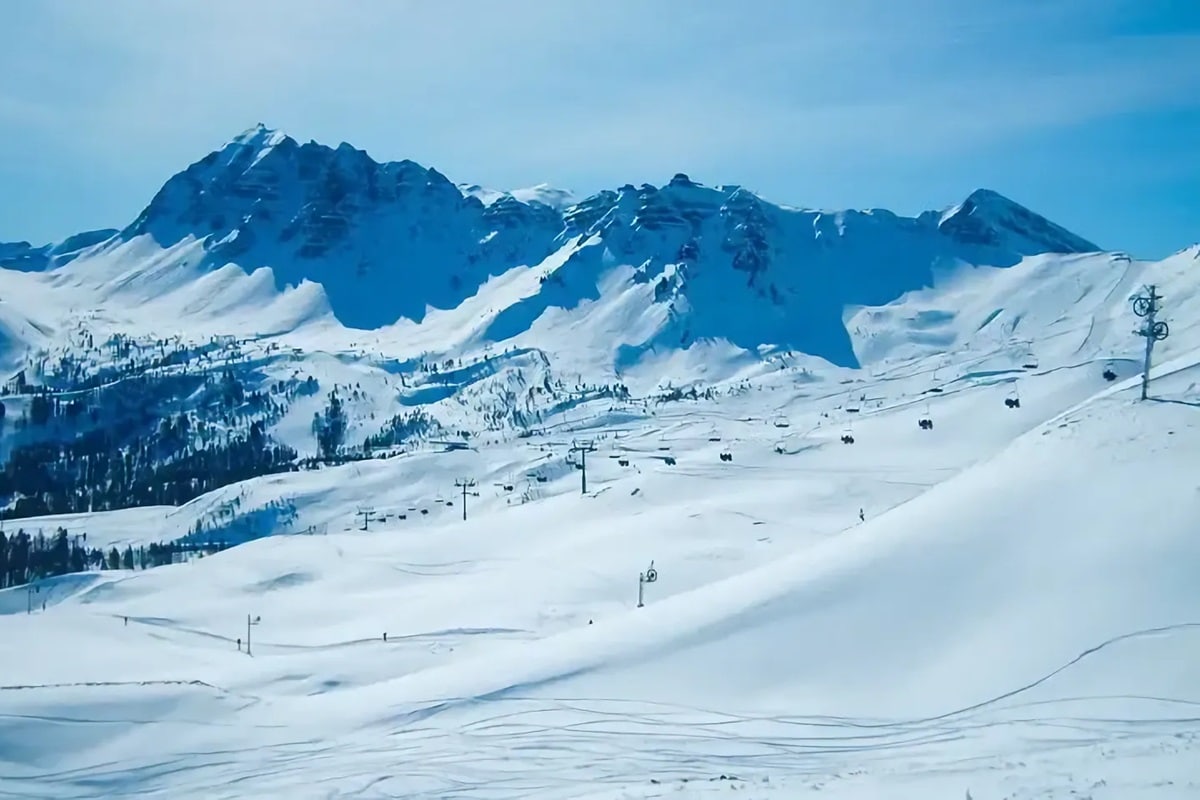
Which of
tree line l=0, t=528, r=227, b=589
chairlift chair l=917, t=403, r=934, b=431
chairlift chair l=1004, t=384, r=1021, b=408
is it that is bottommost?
tree line l=0, t=528, r=227, b=589

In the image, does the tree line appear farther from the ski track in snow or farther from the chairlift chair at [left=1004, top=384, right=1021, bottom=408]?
the chairlift chair at [left=1004, top=384, right=1021, bottom=408]

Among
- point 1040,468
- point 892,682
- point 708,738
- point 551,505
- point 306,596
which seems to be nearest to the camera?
point 708,738

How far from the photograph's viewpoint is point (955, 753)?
72.7 ft

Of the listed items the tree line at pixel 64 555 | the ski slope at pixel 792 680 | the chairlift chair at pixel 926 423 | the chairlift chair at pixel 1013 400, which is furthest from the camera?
the tree line at pixel 64 555

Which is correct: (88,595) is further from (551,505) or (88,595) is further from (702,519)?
(702,519)

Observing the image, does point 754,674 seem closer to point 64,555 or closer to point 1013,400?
point 1013,400

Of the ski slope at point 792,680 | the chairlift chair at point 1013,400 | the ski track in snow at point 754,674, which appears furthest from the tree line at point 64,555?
the chairlift chair at point 1013,400

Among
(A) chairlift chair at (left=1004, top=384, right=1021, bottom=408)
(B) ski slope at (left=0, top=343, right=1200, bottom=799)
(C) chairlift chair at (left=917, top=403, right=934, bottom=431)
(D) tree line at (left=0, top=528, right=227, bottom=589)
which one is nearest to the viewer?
(B) ski slope at (left=0, top=343, right=1200, bottom=799)

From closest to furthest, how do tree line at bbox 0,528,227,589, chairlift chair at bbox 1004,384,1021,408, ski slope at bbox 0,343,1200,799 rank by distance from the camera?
ski slope at bbox 0,343,1200,799
chairlift chair at bbox 1004,384,1021,408
tree line at bbox 0,528,227,589

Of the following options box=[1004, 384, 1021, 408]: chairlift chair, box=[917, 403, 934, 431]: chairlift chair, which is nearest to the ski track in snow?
box=[917, 403, 934, 431]: chairlift chair

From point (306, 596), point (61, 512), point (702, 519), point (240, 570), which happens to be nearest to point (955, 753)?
point (702, 519)

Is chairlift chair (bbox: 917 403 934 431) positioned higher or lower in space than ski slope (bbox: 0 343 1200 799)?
higher

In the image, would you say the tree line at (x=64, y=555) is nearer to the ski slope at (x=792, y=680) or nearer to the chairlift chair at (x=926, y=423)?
the ski slope at (x=792, y=680)

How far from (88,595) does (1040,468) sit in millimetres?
62218
